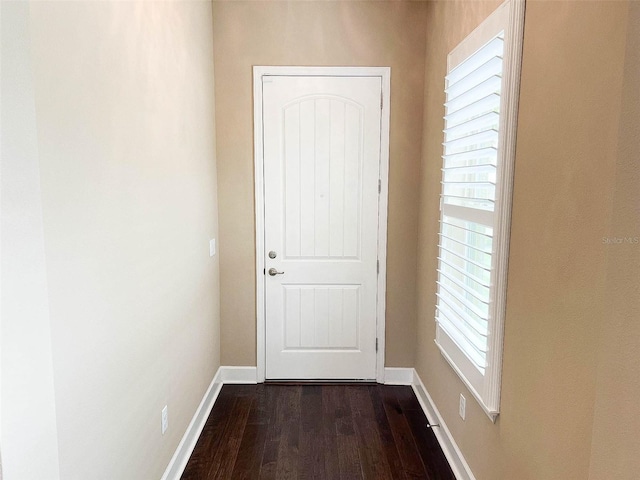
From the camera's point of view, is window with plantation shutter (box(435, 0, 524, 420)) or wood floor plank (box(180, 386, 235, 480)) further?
wood floor plank (box(180, 386, 235, 480))

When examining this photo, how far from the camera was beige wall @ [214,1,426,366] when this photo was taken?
9.58ft

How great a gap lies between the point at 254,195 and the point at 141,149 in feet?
4.51

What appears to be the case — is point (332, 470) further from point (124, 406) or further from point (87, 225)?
point (87, 225)

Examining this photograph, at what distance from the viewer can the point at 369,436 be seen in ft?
8.34

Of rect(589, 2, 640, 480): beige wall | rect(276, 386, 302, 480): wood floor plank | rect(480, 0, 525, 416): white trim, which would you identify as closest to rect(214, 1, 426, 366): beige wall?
rect(276, 386, 302, 480): wood floor plank

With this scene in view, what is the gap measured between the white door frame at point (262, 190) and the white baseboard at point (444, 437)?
360 millimetres

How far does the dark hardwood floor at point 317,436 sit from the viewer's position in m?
2.24

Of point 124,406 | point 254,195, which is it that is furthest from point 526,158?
point 254,195

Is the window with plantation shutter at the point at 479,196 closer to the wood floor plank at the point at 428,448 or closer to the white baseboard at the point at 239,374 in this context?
the wood floor plank at the point at 428,448

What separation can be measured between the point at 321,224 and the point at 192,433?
157 centimetres

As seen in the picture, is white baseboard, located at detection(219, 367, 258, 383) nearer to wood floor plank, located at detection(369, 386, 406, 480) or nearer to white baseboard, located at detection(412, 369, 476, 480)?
wood floor plank, located at detection(369, 386, 406, 480)

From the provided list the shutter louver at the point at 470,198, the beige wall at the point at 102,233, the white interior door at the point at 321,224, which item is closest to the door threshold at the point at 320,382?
the white interior door at the point at 321,224

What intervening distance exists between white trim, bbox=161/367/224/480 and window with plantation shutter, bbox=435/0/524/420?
1.49m

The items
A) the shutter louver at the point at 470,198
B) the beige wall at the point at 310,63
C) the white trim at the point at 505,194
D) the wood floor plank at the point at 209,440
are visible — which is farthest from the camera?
the beige wall at the point at 310,63
